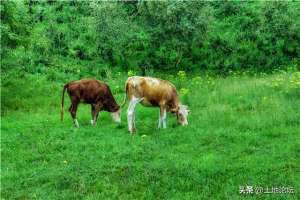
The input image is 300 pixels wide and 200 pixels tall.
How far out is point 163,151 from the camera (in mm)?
16094

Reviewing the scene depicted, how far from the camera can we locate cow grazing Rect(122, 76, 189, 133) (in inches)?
737

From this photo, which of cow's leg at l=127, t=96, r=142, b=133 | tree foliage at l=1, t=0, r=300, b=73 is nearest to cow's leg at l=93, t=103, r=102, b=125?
cow's leg at l=127, t=96, r=142, b=133

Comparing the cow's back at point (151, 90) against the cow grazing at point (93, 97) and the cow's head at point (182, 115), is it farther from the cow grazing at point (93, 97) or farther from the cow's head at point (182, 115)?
the cow grazing at point (93, 97)

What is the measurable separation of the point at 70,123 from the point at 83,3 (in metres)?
20.2

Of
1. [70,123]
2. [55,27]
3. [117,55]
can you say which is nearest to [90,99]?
[70,123]

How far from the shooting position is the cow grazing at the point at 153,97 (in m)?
18.7

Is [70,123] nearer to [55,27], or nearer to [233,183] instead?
[233,183]

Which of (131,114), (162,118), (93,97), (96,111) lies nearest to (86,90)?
(93,97)

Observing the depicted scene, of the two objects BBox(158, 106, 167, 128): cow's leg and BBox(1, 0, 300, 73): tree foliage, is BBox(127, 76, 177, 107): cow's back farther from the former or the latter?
BBox(1, 0, 300, 73): tree foliage

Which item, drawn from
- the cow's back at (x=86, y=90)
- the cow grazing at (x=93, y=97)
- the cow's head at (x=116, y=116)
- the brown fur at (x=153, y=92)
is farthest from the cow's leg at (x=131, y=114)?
the cow's back at (x=86, y=90)

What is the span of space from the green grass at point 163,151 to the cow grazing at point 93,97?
0.48 metres

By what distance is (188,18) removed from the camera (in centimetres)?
3038

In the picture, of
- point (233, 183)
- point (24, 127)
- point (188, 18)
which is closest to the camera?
point (233, 183)

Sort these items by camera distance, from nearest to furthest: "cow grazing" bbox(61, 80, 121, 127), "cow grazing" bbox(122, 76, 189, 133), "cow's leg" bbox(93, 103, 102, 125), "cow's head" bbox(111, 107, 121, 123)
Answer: "cow grazing" bbox(122, 76, 189, 133), "cow grazing" bbox(61, 80, 121, 127), "cow's leg" bbox(93, 103, 102, 125), "cow's head" bbox(111, 107, 121, 123)
